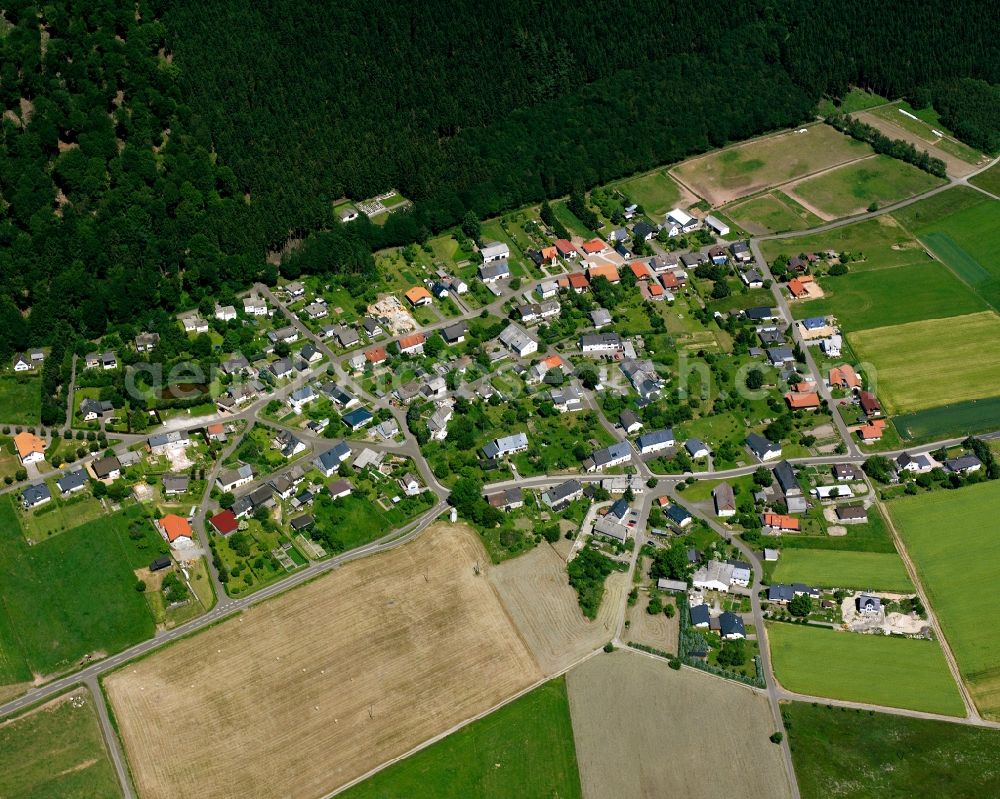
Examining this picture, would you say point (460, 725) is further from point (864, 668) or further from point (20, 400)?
point (20, 400)

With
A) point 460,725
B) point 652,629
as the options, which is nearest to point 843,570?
point 652,629

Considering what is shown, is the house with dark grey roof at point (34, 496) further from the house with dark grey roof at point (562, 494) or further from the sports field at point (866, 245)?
Answer: the sports field at point (866, 245)

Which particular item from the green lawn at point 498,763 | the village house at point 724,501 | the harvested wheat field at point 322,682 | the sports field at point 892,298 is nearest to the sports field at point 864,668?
the village house at point 724,501

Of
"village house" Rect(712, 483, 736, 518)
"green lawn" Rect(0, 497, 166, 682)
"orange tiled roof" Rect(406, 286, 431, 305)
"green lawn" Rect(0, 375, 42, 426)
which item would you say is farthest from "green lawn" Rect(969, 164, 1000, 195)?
"green lawn" Rect(0, 375, 42, 426)

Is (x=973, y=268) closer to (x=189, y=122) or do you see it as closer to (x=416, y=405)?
(x=416, y=405)

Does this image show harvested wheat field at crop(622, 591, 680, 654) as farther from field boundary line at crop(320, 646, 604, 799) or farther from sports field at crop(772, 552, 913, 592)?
sports field at crop(772, 552, 913, 592)

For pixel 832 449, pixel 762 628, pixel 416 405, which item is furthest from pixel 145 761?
pixel 832 449

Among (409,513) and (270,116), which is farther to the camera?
(270,116)
